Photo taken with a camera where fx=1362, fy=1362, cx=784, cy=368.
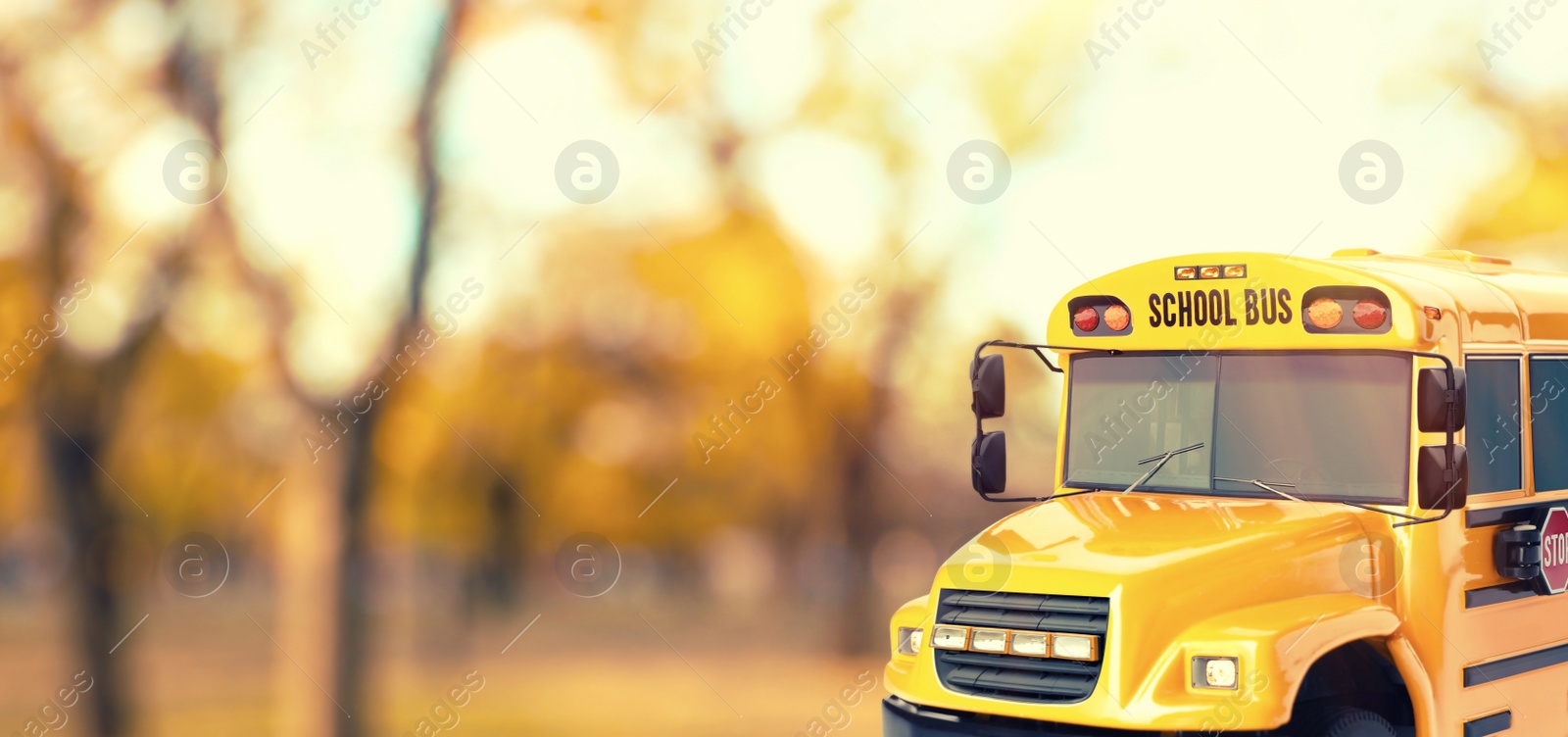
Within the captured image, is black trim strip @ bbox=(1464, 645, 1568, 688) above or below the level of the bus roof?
below

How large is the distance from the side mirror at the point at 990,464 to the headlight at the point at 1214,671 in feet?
5.97

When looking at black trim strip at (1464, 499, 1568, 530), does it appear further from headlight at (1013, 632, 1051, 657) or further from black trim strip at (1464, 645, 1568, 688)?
headlight at (1013, 632, 1051, 657)

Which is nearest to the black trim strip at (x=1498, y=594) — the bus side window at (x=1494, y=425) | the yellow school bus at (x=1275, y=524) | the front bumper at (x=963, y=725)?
the yellow school bus at (x=1275, y=524)

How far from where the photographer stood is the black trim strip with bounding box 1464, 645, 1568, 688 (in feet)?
19.2

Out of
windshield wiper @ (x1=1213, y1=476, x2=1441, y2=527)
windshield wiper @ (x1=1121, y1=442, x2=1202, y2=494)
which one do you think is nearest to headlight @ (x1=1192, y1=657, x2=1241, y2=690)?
windshield wiper @ (x1=1213, y1=476, x2=1441, y2=527)

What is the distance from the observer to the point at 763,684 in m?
21.9

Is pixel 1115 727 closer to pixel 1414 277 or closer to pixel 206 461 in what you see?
pixel 1414 277

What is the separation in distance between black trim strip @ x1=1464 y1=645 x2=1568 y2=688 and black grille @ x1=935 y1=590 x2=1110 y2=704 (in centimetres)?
186

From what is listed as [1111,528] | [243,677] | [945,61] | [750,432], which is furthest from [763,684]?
[243,677]

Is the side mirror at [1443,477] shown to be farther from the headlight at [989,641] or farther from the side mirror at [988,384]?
the side mirror at [988,384]

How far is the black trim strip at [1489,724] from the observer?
582 cm

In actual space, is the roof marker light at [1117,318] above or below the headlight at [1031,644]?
above

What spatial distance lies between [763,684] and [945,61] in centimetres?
1015

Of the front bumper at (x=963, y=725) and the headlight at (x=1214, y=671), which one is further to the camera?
the front bumper at (x=963, y=725)
